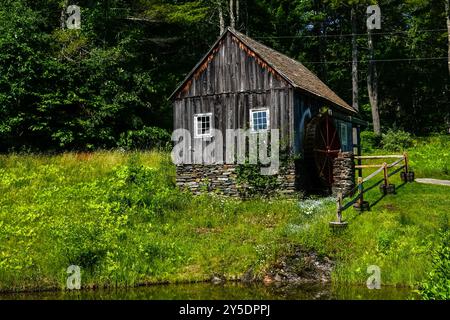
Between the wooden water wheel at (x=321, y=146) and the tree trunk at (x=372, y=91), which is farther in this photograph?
the tree trunk at (x=372, y=91)

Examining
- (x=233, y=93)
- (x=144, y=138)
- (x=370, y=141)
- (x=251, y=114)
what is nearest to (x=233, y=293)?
(x=251, y=114)

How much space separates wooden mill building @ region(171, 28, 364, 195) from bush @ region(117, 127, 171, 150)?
7.22 m

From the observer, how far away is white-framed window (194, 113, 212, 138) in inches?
874

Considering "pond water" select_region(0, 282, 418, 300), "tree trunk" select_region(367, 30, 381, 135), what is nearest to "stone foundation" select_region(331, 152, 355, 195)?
"pond water" select_region(0, 282, 418, 300)

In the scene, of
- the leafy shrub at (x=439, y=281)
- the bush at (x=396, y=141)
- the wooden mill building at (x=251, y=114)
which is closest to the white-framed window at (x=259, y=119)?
the wooden mill building at (x=251, y=114)

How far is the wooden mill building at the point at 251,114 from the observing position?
2036cm

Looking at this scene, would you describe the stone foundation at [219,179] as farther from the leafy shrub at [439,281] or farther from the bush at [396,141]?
the bush at [396,141]

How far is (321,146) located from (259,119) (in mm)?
3124

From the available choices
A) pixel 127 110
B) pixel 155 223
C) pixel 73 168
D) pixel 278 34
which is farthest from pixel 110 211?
pixel 278 34

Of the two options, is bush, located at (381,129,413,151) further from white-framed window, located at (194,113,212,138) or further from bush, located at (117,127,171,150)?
white-framed window, located at (194,113,212,138)

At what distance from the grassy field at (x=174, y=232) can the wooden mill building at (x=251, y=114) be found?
1548mm

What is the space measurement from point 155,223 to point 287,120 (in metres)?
7.31
